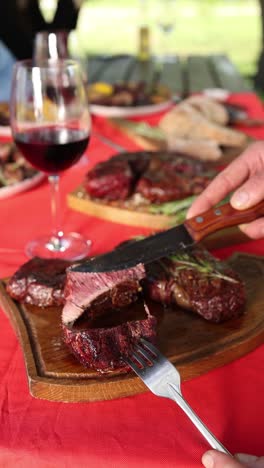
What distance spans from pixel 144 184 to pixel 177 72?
332cm

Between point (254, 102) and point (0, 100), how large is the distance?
1739 millimetres

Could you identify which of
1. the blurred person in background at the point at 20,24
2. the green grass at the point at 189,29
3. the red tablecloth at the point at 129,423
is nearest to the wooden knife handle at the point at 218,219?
the red tablecloth at the point at 129,423

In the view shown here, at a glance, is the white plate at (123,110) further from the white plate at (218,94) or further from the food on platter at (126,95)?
Result: the white plate at (218,94)

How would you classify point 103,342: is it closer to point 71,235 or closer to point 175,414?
point 175,414

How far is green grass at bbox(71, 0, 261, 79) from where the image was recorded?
34.7 ft

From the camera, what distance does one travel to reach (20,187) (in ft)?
7.40

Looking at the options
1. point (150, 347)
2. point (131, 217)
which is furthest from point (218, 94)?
point (150, 347)

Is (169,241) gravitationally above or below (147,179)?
above

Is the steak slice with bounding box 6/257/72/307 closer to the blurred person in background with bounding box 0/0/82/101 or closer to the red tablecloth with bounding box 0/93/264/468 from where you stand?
the red tablecloth with bounding box 0/93/264/468

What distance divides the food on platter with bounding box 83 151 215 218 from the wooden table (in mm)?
2192

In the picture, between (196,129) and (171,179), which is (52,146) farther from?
(196,129)

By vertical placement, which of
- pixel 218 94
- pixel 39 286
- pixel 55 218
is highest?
pixel 39 286

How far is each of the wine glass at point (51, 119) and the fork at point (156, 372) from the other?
2.11 ft

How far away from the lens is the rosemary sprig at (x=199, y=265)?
4.72ft
